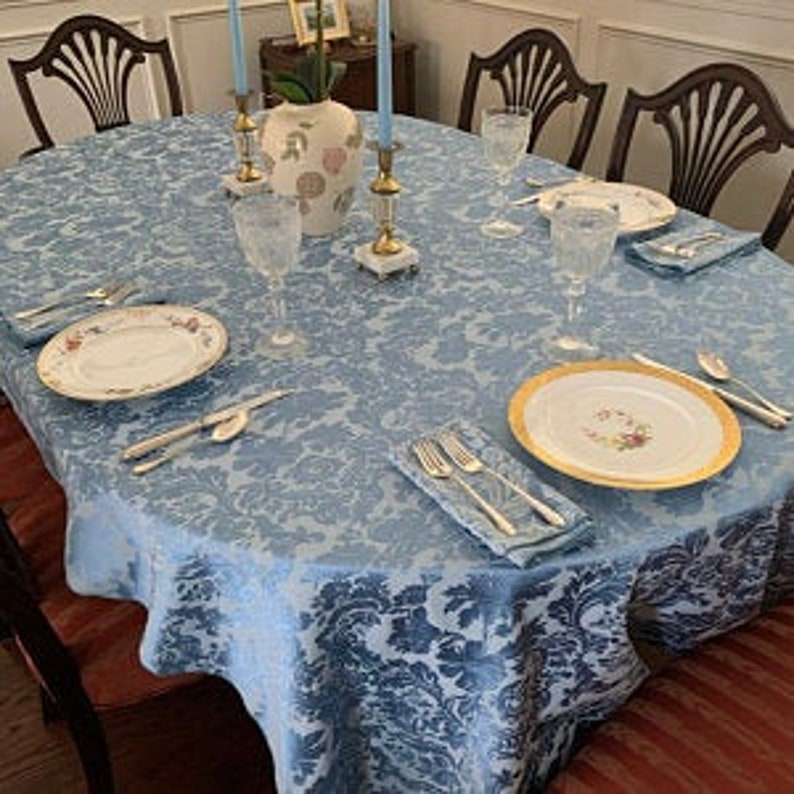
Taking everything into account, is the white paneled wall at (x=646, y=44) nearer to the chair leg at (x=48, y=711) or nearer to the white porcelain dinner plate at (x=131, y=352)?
the white porcelain dinner plate at (x=131, y=352)

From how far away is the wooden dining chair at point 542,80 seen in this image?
1.86m

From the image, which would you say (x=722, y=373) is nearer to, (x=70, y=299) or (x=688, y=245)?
(x=688, y=245)

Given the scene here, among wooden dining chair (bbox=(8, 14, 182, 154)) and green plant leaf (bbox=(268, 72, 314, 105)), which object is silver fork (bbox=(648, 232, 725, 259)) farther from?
wooden dining chair (bbox=(8, 14, 182, 154))

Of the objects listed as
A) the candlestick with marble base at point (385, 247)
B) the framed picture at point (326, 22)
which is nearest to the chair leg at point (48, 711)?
the candlestick with marble base at point (385, 247)

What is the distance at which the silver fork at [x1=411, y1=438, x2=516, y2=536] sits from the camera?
0.80 meters

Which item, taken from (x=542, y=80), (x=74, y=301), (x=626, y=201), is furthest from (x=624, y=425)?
(x=542, y=80)

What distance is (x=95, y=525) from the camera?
926 mm

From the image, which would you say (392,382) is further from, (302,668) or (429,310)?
(302,668)

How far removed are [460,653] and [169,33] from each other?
2660mm

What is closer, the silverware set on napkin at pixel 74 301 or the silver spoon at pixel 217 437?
the silver spoon at pixel 217 437

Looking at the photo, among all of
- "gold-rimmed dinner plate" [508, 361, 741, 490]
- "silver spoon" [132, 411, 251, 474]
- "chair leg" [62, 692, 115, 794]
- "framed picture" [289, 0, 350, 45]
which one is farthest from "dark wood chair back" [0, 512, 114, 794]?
"framed picture" [289, 0, 350, 45]

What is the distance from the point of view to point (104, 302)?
1191 mm

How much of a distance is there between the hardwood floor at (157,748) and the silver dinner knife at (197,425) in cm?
55

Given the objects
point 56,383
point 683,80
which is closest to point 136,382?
point 56,383
